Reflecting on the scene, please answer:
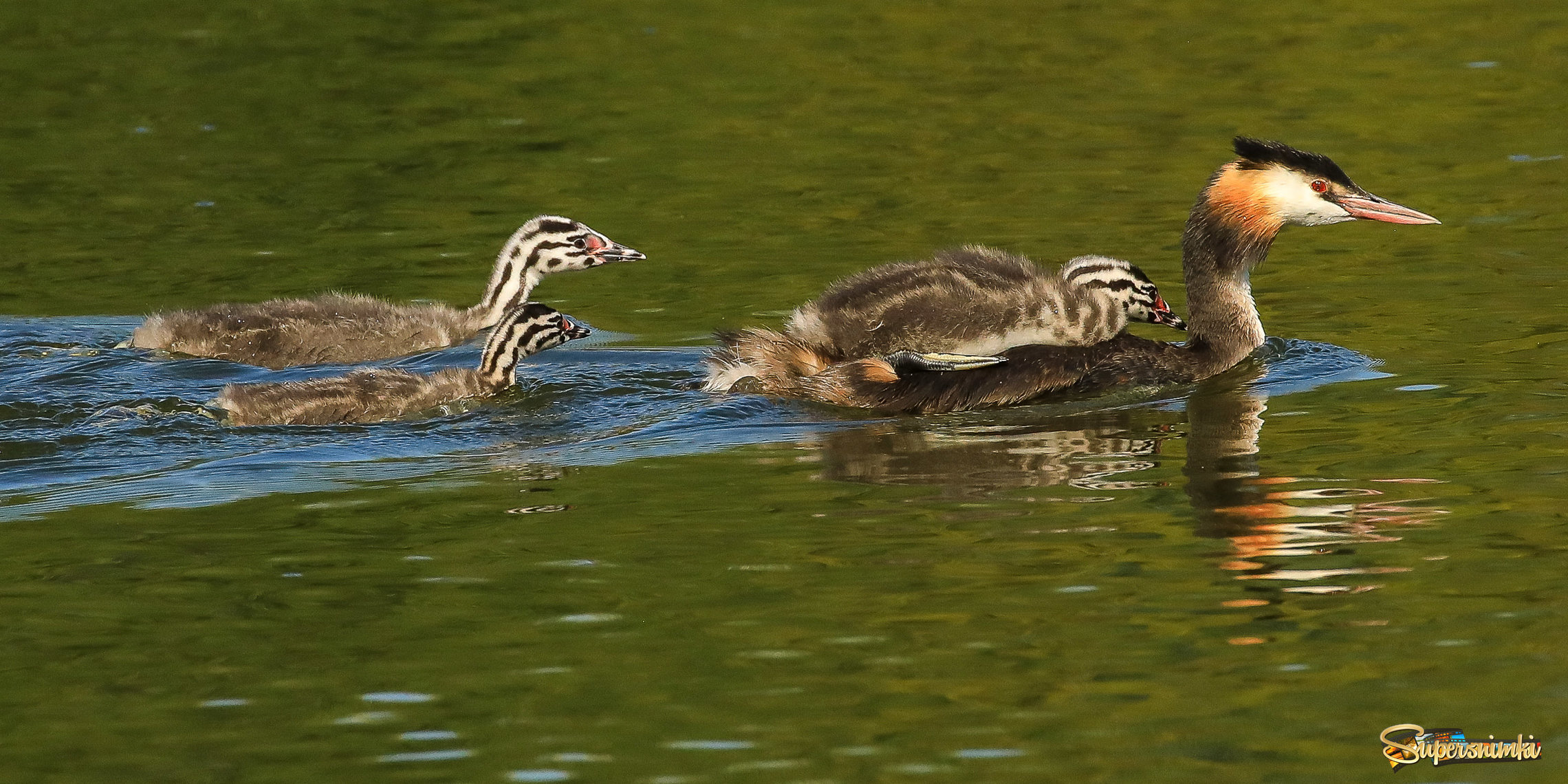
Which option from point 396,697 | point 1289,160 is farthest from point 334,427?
point 1289,160

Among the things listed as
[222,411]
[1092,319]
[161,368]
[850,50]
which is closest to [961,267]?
[1092,319]

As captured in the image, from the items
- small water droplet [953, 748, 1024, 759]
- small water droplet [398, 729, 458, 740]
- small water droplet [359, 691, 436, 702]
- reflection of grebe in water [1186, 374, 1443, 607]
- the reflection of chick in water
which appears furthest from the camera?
the reflection of chick in water

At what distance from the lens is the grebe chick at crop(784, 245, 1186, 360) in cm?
1088

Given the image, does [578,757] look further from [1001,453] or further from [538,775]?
[1001,453]

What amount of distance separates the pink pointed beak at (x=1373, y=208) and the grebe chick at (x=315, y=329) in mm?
4101

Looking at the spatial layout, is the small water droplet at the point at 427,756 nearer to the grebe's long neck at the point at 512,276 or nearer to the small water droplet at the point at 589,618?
the small water droplet at the point at 589,618

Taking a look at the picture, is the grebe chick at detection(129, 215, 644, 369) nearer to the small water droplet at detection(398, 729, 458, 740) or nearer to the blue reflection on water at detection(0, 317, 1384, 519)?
the blue reflection on water at detection(0, 317, 1384, 519)

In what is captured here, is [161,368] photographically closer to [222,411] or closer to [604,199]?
[222,411]

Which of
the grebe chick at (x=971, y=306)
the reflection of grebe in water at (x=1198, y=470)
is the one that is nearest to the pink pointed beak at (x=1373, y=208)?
the reflection of grebe in water at (x=1198, y=470)

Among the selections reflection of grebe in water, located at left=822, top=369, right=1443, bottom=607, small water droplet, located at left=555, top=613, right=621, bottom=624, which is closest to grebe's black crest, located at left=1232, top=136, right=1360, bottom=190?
reflection of grebe in water, located at left=822, top=369, right=1443, bottom=607

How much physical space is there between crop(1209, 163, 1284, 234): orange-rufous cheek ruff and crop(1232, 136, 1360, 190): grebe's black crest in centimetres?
9

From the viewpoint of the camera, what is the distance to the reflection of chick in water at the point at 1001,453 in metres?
9.01

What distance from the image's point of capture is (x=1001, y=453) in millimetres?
9531

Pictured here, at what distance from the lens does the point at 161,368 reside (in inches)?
472
